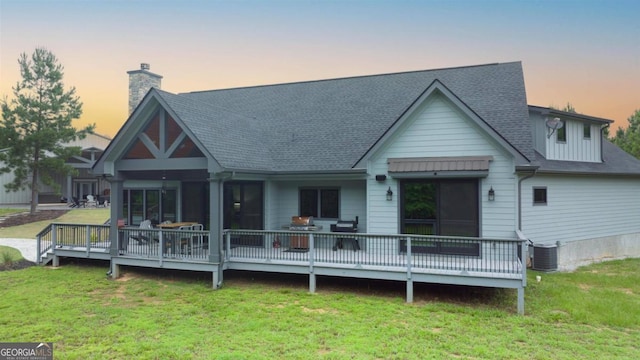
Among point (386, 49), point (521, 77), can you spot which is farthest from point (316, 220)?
point (386, 49)

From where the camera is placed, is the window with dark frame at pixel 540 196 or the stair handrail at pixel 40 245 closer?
the window with dark frame at pixel 540 196

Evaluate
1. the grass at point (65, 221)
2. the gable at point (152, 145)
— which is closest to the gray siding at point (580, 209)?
the gable at point (152, 145)

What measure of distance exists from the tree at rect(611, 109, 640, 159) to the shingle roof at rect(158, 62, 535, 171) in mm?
24909

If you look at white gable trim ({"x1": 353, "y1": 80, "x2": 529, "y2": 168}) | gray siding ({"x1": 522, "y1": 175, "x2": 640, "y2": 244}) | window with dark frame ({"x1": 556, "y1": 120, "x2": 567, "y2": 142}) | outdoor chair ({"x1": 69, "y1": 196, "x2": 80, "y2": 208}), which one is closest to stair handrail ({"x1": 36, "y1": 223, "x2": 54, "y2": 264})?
white gable trim ({"x1": 353, "y1": 80, "x2": 529, "y2": 168})

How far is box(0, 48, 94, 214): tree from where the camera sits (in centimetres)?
2567

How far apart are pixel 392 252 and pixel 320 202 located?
12.8 ft

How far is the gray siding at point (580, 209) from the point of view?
12.7 meters

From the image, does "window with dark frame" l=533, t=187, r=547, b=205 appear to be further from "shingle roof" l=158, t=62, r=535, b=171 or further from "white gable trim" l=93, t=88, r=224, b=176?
"white gable trim" l=93, t=88, r=224, b=176

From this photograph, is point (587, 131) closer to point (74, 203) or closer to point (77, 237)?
point (77, 237)

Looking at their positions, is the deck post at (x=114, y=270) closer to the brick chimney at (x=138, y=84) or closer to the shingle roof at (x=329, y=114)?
the shingle roof at (x=329, y=114)

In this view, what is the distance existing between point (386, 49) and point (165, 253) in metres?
18.2

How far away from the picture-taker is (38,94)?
27.2m

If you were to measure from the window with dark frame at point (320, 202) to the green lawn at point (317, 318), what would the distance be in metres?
2.47

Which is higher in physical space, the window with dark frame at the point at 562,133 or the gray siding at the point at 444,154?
the window with dark frame at the point at 562,133
